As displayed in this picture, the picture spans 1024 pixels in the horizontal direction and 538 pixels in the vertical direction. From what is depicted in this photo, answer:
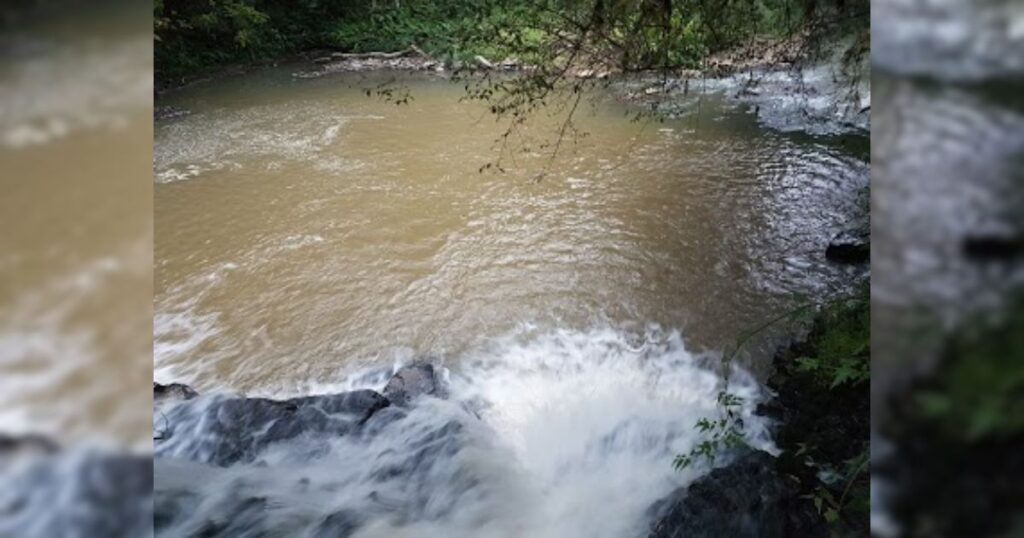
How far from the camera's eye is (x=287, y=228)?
4.93 metres

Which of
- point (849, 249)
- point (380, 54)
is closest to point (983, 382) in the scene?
point (849, 249)

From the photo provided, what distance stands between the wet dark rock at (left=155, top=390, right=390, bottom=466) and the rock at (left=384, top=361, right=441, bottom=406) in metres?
0.07

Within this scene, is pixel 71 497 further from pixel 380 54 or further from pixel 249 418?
pixel 380 54

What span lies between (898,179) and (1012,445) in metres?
0.17

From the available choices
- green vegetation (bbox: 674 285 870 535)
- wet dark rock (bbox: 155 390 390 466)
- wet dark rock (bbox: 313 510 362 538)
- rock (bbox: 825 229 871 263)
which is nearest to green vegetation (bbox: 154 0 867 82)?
green vegetation (bbox: 674 285 870 535)

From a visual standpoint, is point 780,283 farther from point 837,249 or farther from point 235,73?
point 235,73

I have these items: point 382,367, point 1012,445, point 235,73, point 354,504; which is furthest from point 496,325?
point 235,73

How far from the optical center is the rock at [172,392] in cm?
290

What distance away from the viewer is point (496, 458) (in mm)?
2758

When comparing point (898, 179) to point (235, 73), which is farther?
point (235, 73)

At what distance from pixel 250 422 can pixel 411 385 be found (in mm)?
705

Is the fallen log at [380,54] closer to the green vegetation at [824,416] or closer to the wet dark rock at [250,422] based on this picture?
the wet dark rock at [250,422]

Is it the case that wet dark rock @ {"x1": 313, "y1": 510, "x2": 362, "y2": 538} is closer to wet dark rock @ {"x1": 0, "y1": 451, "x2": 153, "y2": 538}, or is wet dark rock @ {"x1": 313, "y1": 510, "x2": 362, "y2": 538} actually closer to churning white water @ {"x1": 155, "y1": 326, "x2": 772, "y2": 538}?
churning white water @ {"x1": 155, "y1": 326, "x2": 772, "y2": 538}

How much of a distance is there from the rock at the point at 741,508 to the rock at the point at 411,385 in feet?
4.08
